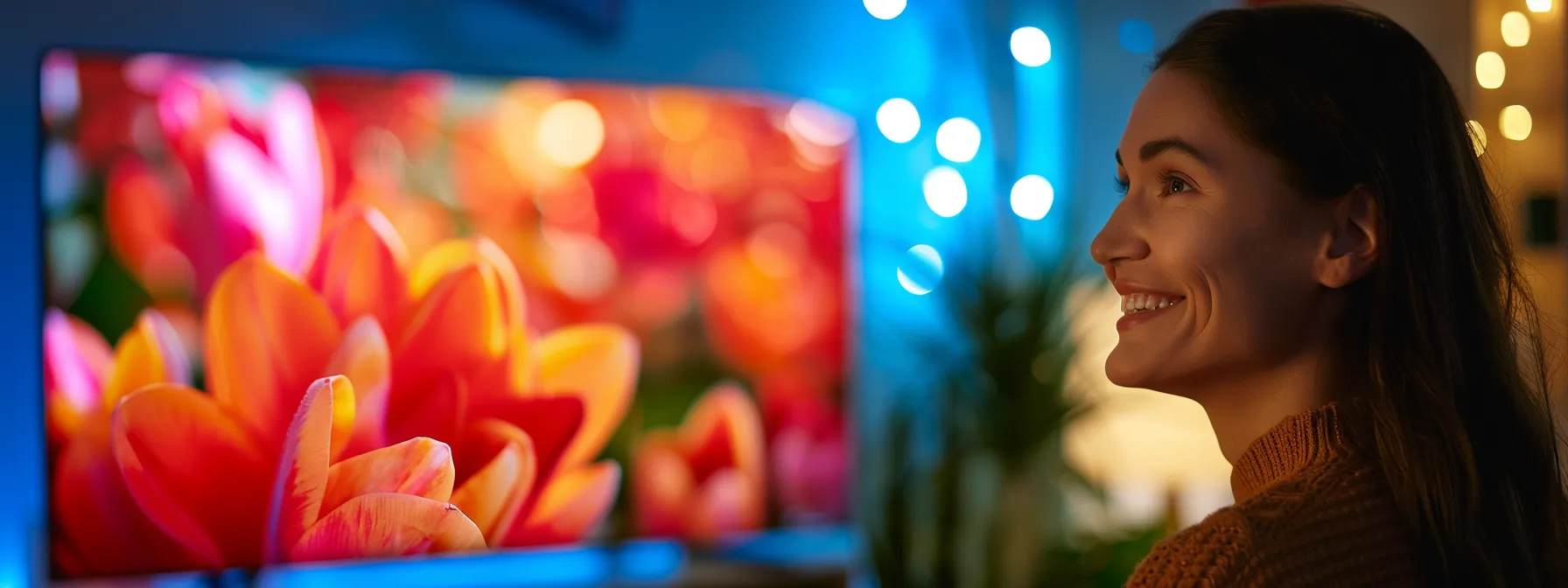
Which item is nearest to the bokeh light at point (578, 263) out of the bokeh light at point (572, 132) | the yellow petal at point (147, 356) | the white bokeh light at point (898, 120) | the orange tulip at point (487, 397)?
the bokeh light at point (572, 132)

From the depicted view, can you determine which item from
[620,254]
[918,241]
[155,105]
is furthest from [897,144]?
[155,105]

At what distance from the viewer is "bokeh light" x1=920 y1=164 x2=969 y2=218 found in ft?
10.7

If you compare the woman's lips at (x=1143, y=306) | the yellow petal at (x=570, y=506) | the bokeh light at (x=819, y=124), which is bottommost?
the yellow petal at (x=570, y=506)

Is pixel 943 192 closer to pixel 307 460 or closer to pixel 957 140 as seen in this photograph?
pixel 957 140

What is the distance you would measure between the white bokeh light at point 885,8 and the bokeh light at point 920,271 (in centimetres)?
65

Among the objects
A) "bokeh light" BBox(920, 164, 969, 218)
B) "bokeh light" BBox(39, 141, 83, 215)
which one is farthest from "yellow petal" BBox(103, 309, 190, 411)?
"bokeh light" BBox(920, 164, 969, 218)

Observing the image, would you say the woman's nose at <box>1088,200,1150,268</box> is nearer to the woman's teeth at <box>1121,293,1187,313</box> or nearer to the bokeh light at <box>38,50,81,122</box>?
the woman's teeth at <box>1121,293,1187,313</box>

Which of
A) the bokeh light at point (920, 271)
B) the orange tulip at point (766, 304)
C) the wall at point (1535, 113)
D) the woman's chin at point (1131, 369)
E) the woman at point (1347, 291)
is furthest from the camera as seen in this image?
the bokeh light at point (920, 271)

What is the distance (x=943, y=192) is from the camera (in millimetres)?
3271

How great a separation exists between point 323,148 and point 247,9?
627mm

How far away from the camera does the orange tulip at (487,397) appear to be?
2.52ft

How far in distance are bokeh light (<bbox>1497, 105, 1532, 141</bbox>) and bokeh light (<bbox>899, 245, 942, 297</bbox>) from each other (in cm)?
132

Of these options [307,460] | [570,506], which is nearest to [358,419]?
[307,460]

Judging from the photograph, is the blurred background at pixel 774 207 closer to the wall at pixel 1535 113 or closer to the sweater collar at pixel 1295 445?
the wall at pixel 1535 113
